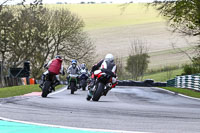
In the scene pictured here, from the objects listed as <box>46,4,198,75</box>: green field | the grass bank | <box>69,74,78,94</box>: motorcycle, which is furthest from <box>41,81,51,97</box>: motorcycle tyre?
<box>46,4,198,75</box>: green field

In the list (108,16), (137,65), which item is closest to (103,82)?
(137,65)

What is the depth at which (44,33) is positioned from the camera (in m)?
54.0

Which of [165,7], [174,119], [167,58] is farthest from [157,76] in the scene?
[174,119]

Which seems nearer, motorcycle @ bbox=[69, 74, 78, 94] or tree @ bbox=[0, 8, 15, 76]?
motorcycle @ bbox=[69, 74, 78, 94]

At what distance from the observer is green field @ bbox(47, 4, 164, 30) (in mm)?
88688

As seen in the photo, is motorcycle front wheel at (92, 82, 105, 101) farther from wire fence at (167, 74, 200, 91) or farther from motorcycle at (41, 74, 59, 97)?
wire fence at (167, 74, 200, 91)

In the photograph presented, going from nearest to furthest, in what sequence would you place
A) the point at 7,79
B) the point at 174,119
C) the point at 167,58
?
the point at 174,119, the point at 7,79, the point at 167,58

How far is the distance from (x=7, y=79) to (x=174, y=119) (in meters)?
28.1

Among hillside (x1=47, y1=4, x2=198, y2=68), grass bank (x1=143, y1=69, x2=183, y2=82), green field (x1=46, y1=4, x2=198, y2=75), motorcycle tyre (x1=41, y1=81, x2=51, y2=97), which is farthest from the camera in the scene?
hillside (x1=47, y1=4, x2=198, y2=68)

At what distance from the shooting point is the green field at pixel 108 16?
291ft

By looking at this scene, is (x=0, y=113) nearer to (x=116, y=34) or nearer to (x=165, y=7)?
(x=165, y=7)

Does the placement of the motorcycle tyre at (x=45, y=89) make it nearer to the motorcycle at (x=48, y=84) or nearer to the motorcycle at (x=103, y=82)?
the motorcycle at (x=48, y=84)

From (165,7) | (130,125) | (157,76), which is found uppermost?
(165,7)

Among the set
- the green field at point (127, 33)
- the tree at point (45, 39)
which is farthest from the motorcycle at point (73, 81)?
the green field at point (127, 33)
